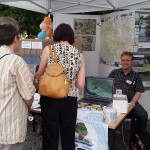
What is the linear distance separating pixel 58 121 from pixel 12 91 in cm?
70

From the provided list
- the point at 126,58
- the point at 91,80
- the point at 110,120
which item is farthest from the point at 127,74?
the point at 110,120

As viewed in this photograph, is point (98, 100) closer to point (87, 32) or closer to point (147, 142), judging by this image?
point (147, 142)

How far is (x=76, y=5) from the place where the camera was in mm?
5309

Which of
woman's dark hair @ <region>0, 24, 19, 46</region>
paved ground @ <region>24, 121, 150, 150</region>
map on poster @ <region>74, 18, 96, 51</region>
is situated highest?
map on poster @ <region>74, 18, 96, 51</region>

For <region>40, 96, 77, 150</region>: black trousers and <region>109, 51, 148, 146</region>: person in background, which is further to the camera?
<region>109, 51, 148, 146</region>: person in background

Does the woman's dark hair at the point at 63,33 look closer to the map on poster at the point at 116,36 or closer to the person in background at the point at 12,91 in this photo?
the person in background at the point at 12,91

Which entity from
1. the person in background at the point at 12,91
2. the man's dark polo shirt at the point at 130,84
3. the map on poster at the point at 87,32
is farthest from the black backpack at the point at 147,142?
the map on poster at the point at 87,32

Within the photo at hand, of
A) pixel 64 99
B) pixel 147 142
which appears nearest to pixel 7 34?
pixel 64 99

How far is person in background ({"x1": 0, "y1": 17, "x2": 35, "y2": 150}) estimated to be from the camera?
5.85 feet

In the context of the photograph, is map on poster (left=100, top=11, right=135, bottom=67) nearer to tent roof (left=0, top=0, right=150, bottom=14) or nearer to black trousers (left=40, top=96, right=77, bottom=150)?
tent roof (left=0, top=0, right=150, bottom=14)

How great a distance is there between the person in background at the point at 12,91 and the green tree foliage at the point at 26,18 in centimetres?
781

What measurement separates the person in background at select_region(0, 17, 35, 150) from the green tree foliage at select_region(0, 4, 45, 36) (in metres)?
7.81

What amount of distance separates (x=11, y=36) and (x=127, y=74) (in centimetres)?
223

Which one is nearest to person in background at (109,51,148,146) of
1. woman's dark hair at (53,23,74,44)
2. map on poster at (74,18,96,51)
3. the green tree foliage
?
woman's dark hair at (53,23,74,44)
